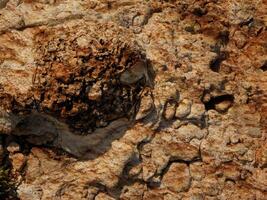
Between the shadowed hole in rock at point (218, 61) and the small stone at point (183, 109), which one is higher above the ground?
the shadowed hole in rock at point (218, 61)

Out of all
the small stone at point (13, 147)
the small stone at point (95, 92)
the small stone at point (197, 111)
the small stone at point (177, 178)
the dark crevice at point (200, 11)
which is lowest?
the small stone at point (177, 178)

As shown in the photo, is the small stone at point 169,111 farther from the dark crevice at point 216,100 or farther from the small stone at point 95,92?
the small stone at point 95,92

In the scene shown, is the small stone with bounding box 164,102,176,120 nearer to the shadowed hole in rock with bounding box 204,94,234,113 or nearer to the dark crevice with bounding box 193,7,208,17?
the shadowed hole in rock with bounding box 204,94,234,113

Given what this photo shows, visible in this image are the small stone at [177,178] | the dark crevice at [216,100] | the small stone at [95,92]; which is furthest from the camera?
the dark crevice at [216,100]

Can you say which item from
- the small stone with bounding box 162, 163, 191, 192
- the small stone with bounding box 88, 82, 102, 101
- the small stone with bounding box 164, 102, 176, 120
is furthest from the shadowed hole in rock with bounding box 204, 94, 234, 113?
the small stone with bounding box 88, 82, 102, 101

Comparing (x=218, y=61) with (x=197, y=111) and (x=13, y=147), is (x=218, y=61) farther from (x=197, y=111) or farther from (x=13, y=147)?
(x=13, y=147)

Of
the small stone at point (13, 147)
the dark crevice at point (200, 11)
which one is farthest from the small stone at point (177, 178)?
the dark crevice at point (200, 11)

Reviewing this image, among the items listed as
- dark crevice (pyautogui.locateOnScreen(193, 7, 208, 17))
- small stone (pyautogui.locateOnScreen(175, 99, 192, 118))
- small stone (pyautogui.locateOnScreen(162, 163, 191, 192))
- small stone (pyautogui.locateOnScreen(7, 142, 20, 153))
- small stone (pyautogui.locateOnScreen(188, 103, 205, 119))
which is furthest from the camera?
dark crevice (pyautogui.locateOnScreen(193, 7, 208, 17))
